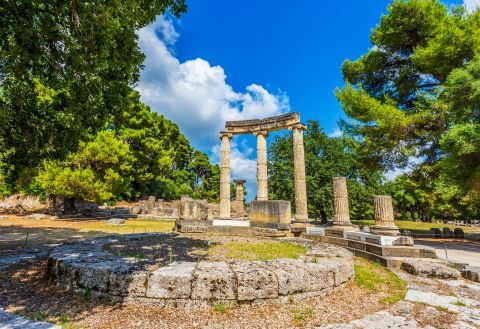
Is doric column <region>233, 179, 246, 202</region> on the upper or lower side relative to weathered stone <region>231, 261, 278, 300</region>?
upper

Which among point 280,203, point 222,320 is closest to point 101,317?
point 222,320

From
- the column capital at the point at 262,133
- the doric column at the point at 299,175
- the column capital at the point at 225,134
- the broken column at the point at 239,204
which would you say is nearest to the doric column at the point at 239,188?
the broken column at the point at 239,204

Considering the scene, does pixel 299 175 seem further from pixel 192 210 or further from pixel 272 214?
pixel 192 210

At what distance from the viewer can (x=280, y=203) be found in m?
12.7

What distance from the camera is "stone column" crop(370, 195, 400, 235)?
11.0 metres

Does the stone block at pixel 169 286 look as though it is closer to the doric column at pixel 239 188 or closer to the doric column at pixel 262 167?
the doric column at pixel 262 167

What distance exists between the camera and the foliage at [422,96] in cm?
1028

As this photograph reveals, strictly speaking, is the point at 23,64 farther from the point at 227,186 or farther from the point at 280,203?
the point at 227,186

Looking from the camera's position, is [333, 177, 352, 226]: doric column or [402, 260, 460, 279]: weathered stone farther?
[333, 177, 352, 226]: doric column

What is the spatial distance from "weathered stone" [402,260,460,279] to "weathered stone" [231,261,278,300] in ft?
14.0

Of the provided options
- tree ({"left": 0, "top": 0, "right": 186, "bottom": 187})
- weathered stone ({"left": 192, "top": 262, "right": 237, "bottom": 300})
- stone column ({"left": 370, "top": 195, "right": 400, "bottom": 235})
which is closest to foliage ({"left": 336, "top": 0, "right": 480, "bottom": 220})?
stone column ({"left": 370, "top": 195, "right": 400, "bottom": 235})

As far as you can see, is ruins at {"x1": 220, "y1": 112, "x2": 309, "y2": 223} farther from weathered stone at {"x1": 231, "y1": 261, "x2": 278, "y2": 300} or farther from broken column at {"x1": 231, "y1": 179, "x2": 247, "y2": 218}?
weathered stone at {"x1": 231, "y1": 261, "x2": 278, "y2": 300}

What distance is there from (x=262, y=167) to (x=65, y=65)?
15815 millimetres

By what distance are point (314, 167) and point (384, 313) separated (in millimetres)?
20835
